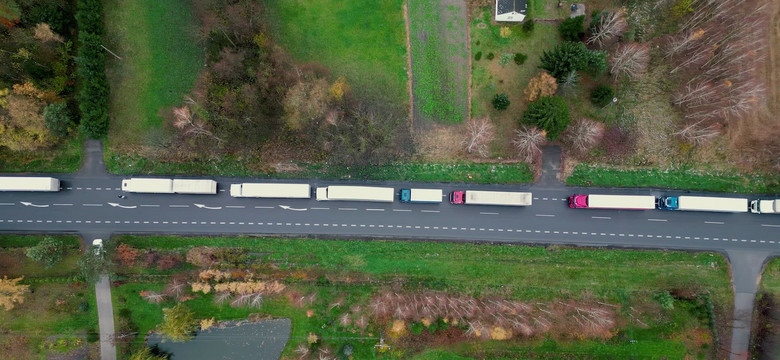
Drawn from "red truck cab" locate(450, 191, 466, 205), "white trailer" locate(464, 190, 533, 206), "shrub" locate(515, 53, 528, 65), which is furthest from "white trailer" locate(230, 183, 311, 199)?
"shrub" locate(515, 53, 528, 65)

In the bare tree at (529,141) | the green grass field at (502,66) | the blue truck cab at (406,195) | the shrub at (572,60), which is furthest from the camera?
the green grass field at (502,66)

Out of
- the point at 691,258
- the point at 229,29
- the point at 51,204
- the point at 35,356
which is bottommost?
the point at 35,356

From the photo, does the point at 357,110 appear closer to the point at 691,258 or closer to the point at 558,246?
the point at 558,246

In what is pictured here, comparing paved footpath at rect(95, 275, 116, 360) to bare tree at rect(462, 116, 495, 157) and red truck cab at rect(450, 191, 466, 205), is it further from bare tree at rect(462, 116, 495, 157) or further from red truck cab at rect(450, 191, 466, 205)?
bare tree at rect(462, 116, 495, 157)

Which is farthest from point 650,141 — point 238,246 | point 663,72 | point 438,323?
point 238,246

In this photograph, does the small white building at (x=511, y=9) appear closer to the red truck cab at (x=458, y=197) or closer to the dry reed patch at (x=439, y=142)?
the dry reed patch at (x=439, y=142)

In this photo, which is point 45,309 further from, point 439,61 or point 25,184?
point 439,61

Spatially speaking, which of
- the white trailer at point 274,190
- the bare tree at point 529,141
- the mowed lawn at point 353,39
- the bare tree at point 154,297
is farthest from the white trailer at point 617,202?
the bare tree at point 154,297
